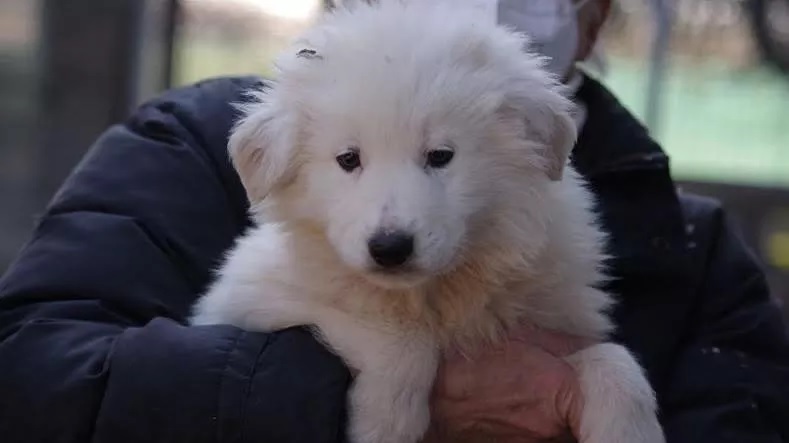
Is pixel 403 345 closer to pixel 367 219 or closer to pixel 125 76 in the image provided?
pixel 367 219

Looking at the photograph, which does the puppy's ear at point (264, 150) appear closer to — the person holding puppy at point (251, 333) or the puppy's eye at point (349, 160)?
the puppy's eye at point (349, 160)

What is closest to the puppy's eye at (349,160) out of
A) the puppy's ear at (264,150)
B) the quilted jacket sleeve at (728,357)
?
the puppy's ear at (264,150)

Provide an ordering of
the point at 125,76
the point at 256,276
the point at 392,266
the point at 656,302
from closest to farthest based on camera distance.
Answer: the point at 392,266
the point at 256,276
the point at 656,302
the point at 125,76

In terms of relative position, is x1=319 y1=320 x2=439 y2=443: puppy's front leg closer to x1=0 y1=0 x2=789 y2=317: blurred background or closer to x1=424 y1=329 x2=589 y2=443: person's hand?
x1=424 y1=329 x2=589 y2=443: person's hand

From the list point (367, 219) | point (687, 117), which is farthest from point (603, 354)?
point (687, 117)

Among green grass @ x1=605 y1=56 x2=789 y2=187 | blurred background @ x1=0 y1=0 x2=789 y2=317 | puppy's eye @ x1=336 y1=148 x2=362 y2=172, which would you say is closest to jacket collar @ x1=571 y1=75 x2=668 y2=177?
puppy's eye @ x1=336 y1=148 x2=362 y2=172

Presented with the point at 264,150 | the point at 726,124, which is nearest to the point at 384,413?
the point at 264,150

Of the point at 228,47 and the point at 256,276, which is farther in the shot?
the point at 228,47
